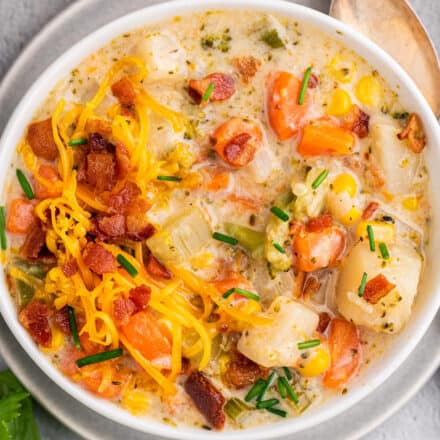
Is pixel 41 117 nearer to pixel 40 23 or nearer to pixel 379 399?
pixel 40 23

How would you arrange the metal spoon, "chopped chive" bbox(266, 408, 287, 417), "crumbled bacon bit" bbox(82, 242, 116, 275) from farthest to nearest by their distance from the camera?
the metal spoon → "chopped chive" bbox(266, 408, 287, 417) → "crumbled bacon bit" bbox(82, 242, 116, 275)

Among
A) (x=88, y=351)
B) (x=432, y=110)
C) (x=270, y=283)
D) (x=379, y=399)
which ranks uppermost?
(x=432, y=110)

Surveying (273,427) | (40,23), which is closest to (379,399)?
(273,427)

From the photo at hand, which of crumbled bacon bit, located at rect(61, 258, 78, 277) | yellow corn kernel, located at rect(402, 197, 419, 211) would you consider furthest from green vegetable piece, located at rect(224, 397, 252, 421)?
yellow corn kernel, located at rect(402, 197, 419, 211)

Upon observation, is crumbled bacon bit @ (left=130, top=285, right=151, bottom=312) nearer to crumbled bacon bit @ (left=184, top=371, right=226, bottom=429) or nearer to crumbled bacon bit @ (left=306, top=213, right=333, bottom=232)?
crumbled bacon bit @ (left=184, top=371, right=226, bottom=429)

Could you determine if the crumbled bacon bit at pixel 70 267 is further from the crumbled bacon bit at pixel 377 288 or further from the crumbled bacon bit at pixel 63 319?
the crumbled bacon bit at pixel 377 288

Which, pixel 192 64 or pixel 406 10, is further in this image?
pixel 406 10

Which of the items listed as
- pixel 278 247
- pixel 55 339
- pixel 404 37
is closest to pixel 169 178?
pixel 278 247
